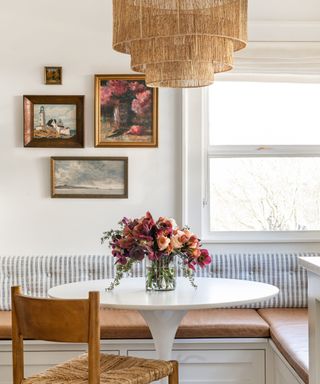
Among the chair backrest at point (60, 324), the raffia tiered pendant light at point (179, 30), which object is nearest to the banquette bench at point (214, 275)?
the chair backrest at point (60, 324)

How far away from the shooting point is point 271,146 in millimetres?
4855

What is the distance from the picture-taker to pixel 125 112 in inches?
185

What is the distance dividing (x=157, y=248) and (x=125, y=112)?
61.5 inches

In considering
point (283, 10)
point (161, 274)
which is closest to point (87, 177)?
point (161, 274)

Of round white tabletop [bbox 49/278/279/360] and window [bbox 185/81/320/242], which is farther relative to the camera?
window [bbox 185/81/320/242]

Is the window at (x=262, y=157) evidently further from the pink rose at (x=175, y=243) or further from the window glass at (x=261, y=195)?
the pink rose at (x=175, y=243)

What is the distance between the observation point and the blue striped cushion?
454 centimetres

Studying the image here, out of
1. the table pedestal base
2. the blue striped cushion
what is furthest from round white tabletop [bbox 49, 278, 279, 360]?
the blue striped cushion

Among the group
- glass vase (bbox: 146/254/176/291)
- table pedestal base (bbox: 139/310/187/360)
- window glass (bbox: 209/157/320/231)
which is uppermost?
window glass (bbox: 209/157/320/231)

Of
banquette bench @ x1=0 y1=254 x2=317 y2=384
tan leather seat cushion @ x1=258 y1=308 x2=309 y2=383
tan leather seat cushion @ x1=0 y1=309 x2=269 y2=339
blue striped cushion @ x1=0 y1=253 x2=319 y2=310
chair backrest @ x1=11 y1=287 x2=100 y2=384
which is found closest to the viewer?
chair backrest @ x1=11 y1=287 x2=100 y2=384

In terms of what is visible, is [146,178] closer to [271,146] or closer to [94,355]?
[271,146]

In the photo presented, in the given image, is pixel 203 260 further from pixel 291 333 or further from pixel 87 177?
pixel 87 177

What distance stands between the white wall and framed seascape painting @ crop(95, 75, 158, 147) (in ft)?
0.17

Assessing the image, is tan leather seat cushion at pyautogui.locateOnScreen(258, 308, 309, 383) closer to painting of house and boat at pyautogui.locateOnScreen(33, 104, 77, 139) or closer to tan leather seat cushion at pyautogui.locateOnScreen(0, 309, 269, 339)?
tan leather seat cushion at pyautogui.locateOnScreen(0, 309, 269, 339)
